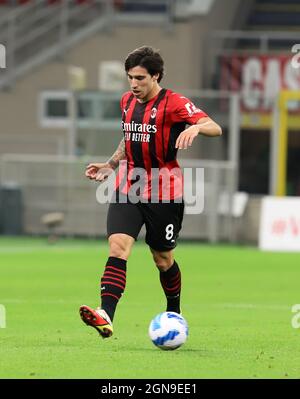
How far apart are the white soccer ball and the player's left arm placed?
1.36m

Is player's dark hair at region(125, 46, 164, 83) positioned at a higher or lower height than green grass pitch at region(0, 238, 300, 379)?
higher

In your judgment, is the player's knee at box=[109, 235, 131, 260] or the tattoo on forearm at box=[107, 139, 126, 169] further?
the tattoo on forearm at box=[107, 139, 126, 169]

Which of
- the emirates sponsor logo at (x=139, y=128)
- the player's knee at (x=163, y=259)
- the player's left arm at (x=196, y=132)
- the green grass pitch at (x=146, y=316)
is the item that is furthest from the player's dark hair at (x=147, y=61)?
the green grass pitch at (x=146, y=316)

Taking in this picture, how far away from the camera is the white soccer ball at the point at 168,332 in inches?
416

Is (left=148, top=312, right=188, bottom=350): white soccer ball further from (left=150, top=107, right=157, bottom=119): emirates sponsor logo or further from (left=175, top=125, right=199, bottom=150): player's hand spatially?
(left=150, top=107, right=157, bottom=119): emirates sponsor logo

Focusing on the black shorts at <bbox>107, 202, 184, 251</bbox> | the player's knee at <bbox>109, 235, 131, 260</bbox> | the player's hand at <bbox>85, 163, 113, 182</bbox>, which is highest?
the player's hand at <bbox>85, 163, 113, 182</bbox>

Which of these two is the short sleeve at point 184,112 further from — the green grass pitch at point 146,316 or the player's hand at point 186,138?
the green grass pitch at point 146,316

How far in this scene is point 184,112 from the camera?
35.8 feet

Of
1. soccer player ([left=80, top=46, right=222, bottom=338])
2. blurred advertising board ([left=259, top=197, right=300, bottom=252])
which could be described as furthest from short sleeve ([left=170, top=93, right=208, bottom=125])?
blurred advertising board ([left=259, top=197, right=300, bottom=252])

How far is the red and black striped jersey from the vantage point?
11.0 m

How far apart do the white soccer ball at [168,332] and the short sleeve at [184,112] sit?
1.58 metres

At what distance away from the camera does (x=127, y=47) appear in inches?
1313

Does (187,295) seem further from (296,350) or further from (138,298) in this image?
(296,350)

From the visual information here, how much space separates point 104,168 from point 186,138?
1.29 m
